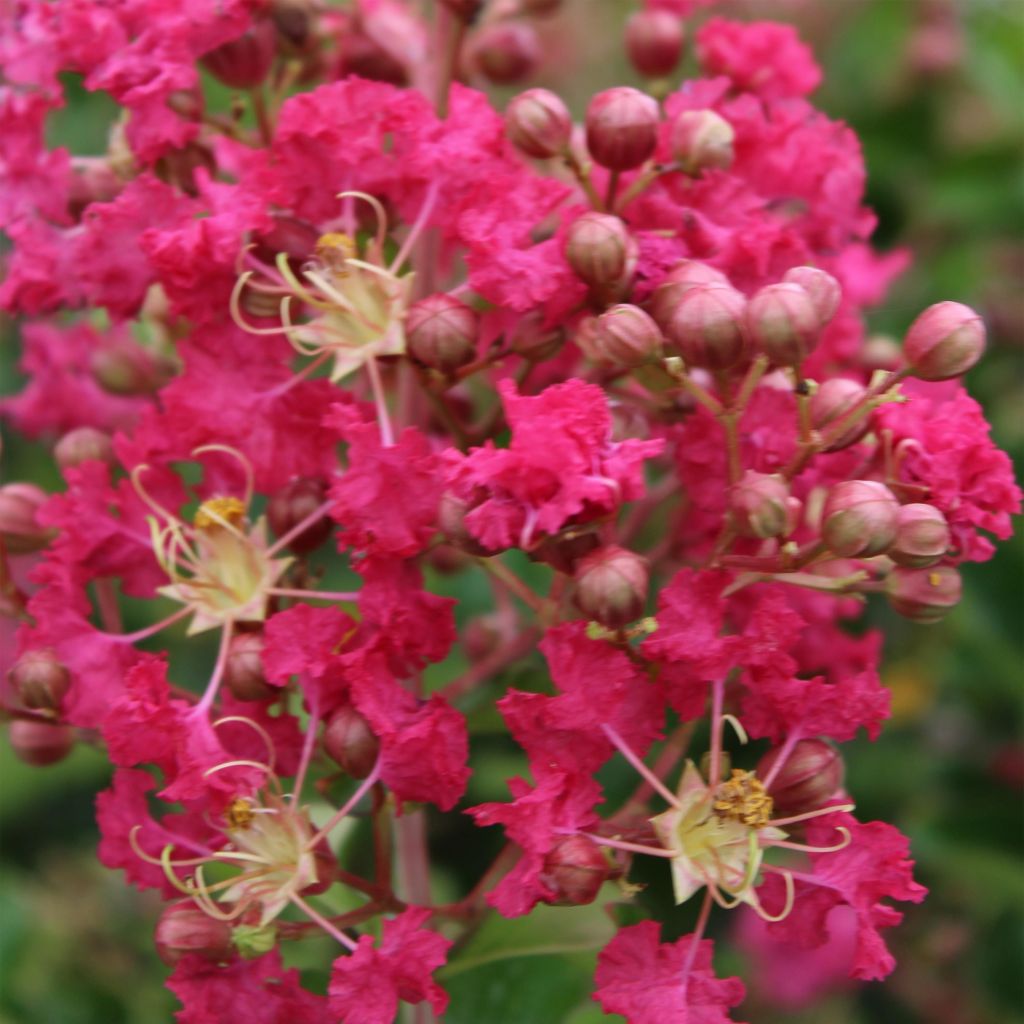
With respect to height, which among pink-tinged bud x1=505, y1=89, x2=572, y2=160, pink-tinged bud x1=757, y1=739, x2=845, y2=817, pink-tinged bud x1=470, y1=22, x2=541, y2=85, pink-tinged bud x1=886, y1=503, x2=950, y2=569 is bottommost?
pink-tinged bud x1=757, y1=739, x2=845, y2=817

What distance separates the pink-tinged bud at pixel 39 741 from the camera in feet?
4.46

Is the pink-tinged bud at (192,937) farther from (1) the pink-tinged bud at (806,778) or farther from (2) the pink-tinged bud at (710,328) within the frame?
(2) the pink-tinged bud at (710,328)

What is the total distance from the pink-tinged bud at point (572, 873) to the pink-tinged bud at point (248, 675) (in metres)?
0.27

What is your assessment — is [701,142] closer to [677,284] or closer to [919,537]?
[677,284]

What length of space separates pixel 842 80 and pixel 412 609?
178 centimetres

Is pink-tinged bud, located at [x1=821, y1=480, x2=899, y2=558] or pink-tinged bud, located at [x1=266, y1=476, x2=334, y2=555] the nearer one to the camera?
pink-tinged bud, located at [x1=821, y1=480, x2=899, y2=558]

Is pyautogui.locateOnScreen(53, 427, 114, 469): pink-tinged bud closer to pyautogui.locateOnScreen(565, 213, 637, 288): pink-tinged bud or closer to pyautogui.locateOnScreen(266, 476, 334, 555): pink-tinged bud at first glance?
pyautogui.locateOnScreen(266, 476, 334, 555): pink-tinged bud

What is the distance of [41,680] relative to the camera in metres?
1.19

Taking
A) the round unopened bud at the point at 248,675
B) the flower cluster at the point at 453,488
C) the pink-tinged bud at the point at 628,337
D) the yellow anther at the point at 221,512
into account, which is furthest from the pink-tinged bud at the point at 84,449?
the pink-tinged bud at the point at 628,337

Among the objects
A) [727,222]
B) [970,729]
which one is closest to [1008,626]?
[970,729]

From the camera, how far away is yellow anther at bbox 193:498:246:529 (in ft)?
4.05

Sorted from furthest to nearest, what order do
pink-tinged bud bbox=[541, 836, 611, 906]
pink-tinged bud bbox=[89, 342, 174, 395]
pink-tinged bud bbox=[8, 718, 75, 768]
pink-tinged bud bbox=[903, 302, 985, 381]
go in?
pink-tinged bud bbox=[89, 342, 174, 395] < pink-tinged bud bbox=[8, 718, 75, 768] < pink-tinged bud bbox=[903, 302, 985, 381] < pink-tinged bud bbox=[541, 836, 611, 906]

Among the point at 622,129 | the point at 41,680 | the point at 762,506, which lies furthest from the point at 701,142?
the point at 41,680

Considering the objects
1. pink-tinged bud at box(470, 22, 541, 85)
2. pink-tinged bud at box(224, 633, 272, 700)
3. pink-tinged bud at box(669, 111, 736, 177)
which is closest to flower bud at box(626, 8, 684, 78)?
pink-tinged bud at box(470, 22, 541, 85)
